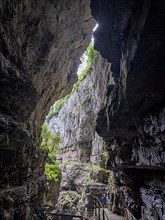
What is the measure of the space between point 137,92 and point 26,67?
4.69 metres

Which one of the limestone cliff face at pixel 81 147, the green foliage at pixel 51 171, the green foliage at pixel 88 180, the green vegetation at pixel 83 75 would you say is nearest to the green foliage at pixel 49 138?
the limestone cliff face at pixel 81 147

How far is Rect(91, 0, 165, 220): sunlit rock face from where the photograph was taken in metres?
3.65

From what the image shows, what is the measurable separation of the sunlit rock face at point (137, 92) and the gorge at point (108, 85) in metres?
0.02

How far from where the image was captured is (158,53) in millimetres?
3822

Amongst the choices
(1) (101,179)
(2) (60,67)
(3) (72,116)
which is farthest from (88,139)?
(2) (60,67)

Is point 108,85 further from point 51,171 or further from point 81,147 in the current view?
point 81,147

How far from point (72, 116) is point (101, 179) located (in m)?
13.2

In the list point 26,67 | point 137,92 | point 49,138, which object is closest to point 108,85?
point 137,92

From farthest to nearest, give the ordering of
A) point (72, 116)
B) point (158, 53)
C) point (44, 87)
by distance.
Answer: point (72, 116) < point (44, 87) < point (158, 53)

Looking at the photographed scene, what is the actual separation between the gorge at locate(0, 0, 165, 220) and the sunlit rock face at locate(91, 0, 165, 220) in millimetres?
16

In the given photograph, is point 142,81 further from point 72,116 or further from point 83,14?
point 72,116

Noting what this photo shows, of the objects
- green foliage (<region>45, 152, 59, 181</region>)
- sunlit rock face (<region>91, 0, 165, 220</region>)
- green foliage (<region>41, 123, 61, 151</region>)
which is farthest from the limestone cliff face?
sunlit rock face (<region>91, 0, 165, 220</region>)

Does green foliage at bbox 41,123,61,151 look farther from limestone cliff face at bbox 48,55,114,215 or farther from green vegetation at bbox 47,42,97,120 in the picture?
green vegetation at bbox 47,42,97,120

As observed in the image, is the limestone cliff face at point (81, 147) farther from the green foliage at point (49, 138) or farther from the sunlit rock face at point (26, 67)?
the sunlit rock face at point (26, 67)
